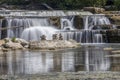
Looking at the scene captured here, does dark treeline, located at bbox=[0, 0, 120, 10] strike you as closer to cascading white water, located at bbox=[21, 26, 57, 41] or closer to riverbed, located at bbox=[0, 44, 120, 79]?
cascading white water, located at bbox=[21, 26, 57, 41]

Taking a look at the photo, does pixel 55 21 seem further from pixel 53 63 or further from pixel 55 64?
pixel 55 64

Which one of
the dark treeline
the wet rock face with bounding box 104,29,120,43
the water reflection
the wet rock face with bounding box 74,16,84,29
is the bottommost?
the wet rock face with bounding box 104,29,120,43

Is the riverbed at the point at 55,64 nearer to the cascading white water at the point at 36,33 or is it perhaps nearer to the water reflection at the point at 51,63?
the water reflection at the point at 51,63

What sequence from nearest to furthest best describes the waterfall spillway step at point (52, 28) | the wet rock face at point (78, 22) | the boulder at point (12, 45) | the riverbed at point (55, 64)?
1. the riverbed at point (55, 64)
2. the boulder at point (12, 45)
3. the waterfall spillway step at point (52, 28)
4. the wet rock face at point (78, 22)

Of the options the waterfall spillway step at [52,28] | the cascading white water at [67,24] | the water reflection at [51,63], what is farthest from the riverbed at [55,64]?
the cascading white water at [67,24]

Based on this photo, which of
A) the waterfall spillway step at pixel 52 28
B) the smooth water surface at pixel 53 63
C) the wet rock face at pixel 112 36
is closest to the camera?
the smooth water surface at pixel 53 63

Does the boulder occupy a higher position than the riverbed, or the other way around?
the riverbed

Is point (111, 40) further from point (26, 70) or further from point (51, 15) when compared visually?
point (26, 70)

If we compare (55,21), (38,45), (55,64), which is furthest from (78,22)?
(55,64)

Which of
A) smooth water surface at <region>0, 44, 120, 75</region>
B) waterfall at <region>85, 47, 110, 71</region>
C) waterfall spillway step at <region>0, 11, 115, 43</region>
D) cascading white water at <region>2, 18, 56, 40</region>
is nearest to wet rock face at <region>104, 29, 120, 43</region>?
waterfall spillway step at <region>0, 11, 115, 43</region>

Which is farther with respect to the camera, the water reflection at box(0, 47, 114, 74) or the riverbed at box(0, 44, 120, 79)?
the water reflection at box(0, 47, 114, 74)

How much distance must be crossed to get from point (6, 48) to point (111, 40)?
1674 centimetres

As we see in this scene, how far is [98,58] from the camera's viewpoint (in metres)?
38.6

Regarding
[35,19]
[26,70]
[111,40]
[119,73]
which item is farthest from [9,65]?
[35,19]
